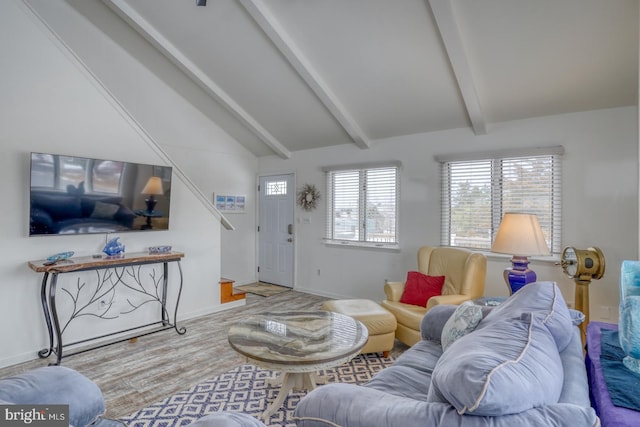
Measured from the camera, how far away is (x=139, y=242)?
3.74 metres

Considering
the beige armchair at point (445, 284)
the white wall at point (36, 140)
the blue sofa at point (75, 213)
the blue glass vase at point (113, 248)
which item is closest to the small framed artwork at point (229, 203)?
the white wall at point (36, 140)

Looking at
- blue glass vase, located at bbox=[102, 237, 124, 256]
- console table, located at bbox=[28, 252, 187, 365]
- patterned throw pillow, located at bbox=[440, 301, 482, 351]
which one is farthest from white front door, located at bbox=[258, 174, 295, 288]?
patterned throw pillow, located at bbox=[440, 301, 482, 351]

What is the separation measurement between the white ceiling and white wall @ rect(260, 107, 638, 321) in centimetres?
19

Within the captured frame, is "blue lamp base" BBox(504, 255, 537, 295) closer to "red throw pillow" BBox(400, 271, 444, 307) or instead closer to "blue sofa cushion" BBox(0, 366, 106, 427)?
"red throw pillow" BBox(400, 271, 444, 307)

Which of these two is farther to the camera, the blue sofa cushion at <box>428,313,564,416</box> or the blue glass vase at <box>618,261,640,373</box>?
the blue glass vase at <box>618,261,640,373</box>

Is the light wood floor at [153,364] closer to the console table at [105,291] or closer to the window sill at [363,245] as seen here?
the console table at [105,291]

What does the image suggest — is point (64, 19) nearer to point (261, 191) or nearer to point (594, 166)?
point (261, 191)

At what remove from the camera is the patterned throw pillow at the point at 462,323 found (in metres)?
1.86

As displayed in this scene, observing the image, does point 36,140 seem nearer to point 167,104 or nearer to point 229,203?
point 167,104

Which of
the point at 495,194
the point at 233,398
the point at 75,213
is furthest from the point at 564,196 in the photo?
the point at 75,213

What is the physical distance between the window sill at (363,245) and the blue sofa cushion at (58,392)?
373cm

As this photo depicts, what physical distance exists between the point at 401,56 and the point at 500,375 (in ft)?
10.4

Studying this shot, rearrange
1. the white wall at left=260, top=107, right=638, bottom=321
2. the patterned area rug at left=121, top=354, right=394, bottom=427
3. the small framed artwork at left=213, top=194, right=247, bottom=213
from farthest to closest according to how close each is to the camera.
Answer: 1. the small framed artwork at left=213, top=194, right=247, bottom=213
2. the white wall at left=260, top=107, right=638, bottom=321
3. the patterned area rug at left=121, top=354, right=394, bottom=427

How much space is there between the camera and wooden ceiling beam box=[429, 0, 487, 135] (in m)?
2.74
